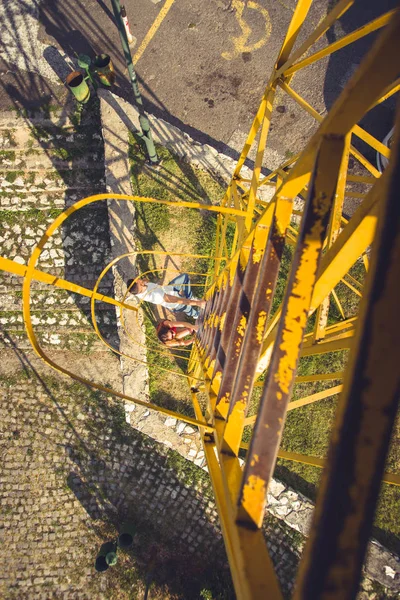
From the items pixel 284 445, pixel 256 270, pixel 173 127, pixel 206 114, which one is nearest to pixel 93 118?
pixel 173 127

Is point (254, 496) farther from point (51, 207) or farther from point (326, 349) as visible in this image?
point (51, 207)

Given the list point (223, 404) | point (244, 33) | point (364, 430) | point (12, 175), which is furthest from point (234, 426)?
point (244, 33)

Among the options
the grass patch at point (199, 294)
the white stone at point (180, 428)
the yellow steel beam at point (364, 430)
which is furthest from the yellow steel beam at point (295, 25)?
the white stone at point (180, 428)

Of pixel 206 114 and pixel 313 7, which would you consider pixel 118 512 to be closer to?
pixel 206 114

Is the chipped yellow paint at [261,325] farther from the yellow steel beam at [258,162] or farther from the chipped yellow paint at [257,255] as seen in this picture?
the yellow steel beam at [258,162]

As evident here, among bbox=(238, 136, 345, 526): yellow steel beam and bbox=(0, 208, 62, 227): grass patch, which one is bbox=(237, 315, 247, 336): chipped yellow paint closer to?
bbox=(238, 136, 345, 526): yellow steel beam

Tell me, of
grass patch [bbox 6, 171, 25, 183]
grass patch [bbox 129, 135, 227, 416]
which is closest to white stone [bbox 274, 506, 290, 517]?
grass patch [bbox 129, 135, 227, 416]
